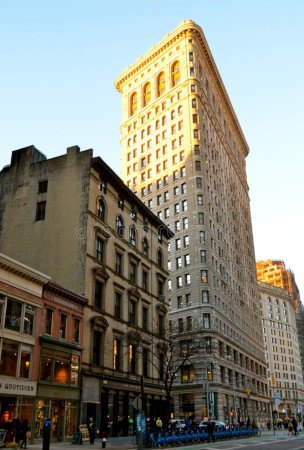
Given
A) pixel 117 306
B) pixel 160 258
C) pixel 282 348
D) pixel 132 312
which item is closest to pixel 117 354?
pixel 117 306

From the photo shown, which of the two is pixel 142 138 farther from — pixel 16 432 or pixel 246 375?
pixel 16 432

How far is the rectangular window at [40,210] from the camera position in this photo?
1709 inches

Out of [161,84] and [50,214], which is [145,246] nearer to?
[50,214]

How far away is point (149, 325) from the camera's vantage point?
5038cm

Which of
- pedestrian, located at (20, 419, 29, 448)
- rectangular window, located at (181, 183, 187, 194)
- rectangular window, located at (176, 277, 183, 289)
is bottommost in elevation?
pedestrian, located at (20, 419, 29, 448)

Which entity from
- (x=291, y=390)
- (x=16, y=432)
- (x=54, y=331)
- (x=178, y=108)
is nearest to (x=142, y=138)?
(x=178, y=108)

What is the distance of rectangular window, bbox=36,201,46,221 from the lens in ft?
142

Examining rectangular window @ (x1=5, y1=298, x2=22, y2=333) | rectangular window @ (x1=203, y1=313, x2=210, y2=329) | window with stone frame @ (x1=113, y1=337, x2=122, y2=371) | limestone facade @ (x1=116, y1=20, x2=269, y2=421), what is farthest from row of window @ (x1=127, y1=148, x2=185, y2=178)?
rectangular window @ (x1=5, y1=298, x2=22, y2=333)

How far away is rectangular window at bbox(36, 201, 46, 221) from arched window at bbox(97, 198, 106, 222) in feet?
17.0

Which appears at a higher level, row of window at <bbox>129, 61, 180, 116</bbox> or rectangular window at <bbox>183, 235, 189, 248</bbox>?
row of window at <bbox>129, 61, 180, 116</bbox>

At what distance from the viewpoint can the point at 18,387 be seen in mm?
29500

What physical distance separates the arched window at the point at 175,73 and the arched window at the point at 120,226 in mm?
61380

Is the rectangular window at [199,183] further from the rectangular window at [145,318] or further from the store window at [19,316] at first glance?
the store window at [19,316]

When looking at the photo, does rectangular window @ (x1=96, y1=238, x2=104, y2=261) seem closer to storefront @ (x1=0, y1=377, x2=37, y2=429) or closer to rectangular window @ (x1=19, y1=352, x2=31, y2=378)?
rectangular window @ (x1=19, y1=352, x2=31, y2=378)
